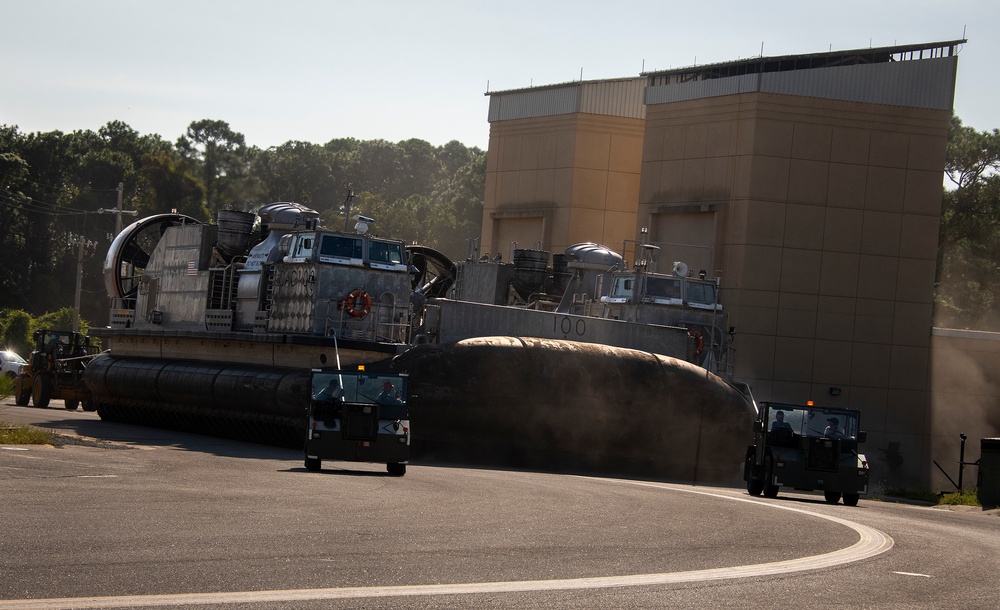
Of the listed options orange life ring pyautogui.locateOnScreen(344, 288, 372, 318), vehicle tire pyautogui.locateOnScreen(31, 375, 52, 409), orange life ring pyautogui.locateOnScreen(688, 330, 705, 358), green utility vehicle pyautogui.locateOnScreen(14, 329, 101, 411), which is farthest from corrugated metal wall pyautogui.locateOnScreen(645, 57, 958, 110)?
vehicle tire pyautogui.locateOnScreen(31, 375, 52, 409)

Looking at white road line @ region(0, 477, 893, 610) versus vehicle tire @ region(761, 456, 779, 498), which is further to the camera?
vehicle tire @ region(761, 456, 779, 498)

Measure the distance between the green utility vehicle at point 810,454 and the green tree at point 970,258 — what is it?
152ft

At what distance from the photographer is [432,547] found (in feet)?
29.5

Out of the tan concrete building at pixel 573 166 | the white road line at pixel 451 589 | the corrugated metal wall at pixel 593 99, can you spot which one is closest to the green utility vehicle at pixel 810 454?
the white road line at pixel 451 589

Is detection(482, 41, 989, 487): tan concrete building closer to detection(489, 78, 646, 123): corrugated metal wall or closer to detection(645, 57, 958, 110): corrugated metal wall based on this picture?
detection(645, 57, 958, 110): corrugated metal wall

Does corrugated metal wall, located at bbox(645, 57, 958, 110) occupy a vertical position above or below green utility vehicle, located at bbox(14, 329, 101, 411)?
above

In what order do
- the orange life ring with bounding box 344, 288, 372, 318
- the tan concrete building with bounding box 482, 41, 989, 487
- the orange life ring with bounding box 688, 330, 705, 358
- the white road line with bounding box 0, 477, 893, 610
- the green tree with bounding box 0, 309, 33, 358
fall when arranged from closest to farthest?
the white road line with bounding box 0, 477, 893, 610, the orange life ring with bounding box 344, 288, 372, 318, the orange life ring with bounding box 688, 330, 705, 358, the tan concrete building with bounding box 482, 41, 989, 487, the green tree with bounding box 0, 309, 33, 358

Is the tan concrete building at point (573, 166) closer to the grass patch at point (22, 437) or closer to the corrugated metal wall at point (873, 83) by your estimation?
the corrugated metal wall at point (873, 83)

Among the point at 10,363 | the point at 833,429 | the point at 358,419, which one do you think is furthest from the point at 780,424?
the point at 10,363

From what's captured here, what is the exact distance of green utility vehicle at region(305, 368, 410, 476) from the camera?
17.3 meters

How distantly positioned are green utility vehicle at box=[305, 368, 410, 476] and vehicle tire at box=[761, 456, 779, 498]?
5.75 m

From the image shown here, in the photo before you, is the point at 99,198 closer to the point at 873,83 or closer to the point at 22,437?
the point at 873,83

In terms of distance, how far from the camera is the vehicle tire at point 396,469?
17281mm

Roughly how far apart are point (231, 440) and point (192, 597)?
20000 millimetres
